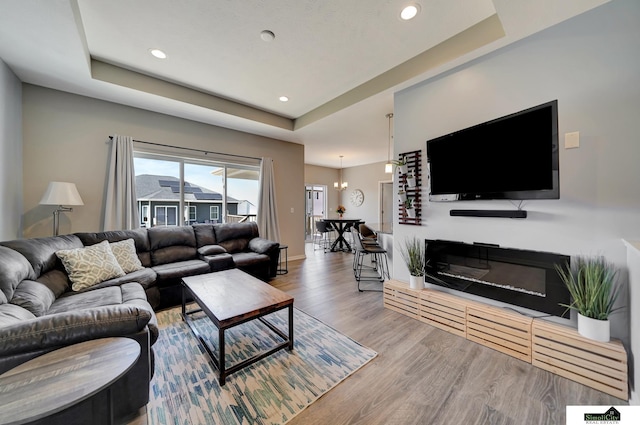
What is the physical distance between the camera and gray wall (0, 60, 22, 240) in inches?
91.7

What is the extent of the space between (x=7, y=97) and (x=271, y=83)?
2811mm

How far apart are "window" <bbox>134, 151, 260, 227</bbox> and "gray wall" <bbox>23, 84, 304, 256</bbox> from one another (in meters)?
0.39

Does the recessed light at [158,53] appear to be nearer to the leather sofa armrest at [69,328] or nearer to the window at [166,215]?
the window at [166,215]

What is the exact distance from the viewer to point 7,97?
7.91 ft

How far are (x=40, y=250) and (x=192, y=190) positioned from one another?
2.30 m


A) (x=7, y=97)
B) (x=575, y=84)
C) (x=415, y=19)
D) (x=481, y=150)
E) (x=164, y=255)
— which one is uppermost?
(x=415, y=19)

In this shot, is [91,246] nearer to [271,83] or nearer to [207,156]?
[207,156]

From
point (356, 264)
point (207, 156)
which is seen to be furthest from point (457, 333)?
point (207, 156)

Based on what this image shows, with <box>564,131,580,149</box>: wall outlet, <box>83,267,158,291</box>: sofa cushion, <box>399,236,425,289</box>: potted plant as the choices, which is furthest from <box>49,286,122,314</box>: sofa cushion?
<box>564,131,580,149</box>: wall outlet

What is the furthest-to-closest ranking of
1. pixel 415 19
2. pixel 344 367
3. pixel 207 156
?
pixel 207 156
pixel 415 19
pixel 344 367

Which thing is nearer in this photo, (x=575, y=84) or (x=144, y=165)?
(x=575, y=84)

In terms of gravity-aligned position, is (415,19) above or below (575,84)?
above

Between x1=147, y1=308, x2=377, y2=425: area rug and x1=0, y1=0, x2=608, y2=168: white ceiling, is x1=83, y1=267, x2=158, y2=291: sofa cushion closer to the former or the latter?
x1=147, y1=308, x2=377, y2=425: area rug

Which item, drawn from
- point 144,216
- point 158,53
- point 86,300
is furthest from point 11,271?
point 158,53
